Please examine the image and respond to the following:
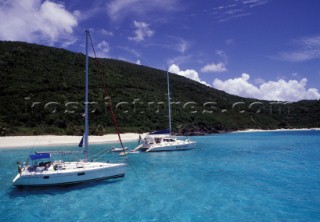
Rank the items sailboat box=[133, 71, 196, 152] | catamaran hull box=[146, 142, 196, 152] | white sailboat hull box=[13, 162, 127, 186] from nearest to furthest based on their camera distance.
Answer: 1. white sailboat hull box=[13, 162, 127, 186]
2. catamaran hull box=[146, 142, 196, 152]
3. sailboat box=[133, 71, 196, 152]

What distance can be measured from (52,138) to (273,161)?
37.6 m

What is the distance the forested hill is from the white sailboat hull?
36413 millimetres

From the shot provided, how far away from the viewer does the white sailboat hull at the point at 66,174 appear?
691 inches

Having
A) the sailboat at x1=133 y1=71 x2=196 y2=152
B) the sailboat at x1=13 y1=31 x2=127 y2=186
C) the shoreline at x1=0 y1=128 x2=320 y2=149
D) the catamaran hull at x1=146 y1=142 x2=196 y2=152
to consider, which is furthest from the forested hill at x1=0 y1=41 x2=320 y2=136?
the sailboat at x1=13 y1=31 x2=127 y2=186

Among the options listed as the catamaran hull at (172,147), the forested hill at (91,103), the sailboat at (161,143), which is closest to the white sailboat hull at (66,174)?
the catamaran hull at (172,147)

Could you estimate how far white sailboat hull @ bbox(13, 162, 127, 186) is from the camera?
57.6 ft

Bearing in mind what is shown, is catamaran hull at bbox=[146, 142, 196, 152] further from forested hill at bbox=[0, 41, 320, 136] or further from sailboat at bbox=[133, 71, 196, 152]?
forested hill at bbox=[0, 41, 320, 136]

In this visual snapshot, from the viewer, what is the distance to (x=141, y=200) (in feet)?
51.4

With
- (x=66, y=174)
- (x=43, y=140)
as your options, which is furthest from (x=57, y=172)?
(x=43, y=140)

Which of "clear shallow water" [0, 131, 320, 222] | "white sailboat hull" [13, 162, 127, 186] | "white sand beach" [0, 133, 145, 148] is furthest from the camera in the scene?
"white sand beach" [0, 133, 145, 148]

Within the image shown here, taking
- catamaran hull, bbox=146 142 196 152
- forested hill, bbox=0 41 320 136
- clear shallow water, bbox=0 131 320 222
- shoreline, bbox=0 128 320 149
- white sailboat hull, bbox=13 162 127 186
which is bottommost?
clear shallow water, bbox=0 131 320 222

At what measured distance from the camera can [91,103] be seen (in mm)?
71438

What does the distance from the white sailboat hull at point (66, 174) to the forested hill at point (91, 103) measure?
119 ft

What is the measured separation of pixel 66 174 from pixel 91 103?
5488 cm
